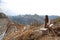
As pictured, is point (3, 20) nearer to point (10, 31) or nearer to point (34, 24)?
point (10, 31)

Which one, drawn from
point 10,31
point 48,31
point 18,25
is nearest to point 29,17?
point 18,25

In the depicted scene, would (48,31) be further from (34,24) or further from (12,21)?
(12,21)

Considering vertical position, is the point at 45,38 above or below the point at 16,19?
below

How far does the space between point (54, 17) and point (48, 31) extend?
1.87m

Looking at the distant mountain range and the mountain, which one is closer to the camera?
the mountain

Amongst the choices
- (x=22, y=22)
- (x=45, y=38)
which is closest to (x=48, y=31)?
(x=45, y=38)

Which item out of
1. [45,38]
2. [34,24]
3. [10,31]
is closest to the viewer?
[45,38]

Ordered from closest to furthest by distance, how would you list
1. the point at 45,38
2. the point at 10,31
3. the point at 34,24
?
the point at 45,38 → the point at 10,31 → the point at 34,24

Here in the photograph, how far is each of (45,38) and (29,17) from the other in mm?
1950

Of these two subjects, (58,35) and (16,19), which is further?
(16,19)

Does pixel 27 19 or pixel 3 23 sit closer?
pixel 3 23

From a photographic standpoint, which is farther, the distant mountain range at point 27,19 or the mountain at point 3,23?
the distant mountain range at point 27,19

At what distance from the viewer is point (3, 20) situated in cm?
643

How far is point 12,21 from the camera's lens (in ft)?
22.0
